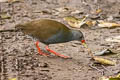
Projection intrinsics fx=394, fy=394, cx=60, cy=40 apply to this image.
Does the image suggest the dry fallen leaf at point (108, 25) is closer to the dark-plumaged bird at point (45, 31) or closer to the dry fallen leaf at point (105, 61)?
the dark-plumaged bird at point (45, 31)

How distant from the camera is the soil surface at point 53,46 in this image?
6.04m

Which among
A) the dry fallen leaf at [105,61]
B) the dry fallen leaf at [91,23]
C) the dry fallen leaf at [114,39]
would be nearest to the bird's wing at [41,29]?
the dry fallen leaf at [105,61]

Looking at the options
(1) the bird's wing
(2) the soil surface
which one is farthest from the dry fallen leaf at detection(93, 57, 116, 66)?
(1) the bird's wing

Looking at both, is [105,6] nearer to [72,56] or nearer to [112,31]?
[112,31]

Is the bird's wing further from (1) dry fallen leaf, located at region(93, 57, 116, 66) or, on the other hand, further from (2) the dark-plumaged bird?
(1) dry fallen leaf, located at region(93, 57, 116, 66)

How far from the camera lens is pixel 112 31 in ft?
27.5

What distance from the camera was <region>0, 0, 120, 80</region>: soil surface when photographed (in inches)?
238

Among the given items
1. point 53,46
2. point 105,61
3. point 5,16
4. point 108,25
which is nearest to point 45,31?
point 53,46

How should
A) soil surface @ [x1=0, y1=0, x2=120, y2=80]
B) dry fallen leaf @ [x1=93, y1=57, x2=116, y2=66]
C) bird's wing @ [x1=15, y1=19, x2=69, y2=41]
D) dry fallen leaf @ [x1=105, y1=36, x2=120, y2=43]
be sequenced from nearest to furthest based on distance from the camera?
soil surface @ [x1=0, y1=0, x2=120, y2=80] → dry fallen leaf @ [x1=93, y1=57, x2=116, y2=66] → bird's wing @ [x1=15, y1=19, x2=69, y2=41] → dry fallen leaf @ [x1=105, y1=36, x2=120, y2=43]

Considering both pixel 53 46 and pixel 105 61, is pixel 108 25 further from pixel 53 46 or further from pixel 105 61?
pixel 105 61

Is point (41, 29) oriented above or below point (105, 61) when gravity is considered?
above

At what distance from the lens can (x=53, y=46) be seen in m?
7.56

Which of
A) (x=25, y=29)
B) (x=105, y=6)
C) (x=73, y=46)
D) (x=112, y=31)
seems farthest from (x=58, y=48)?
(x=105, y=6)

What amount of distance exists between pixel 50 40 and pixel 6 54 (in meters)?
0.80
